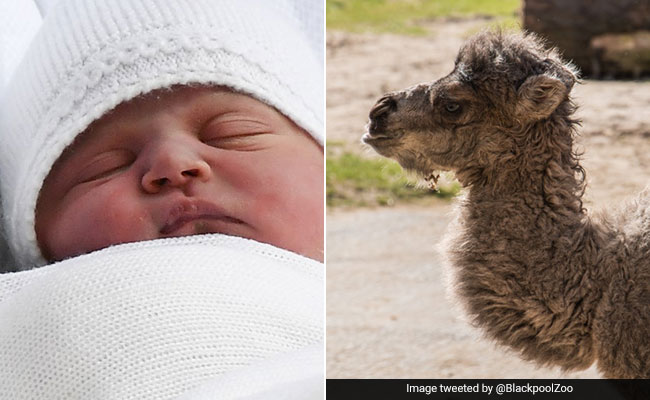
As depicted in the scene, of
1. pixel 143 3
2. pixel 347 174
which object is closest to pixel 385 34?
pixel 347 174

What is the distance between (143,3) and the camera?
136 centimetres

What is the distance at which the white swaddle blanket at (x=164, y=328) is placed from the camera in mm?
967

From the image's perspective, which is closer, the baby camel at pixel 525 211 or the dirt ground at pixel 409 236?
the baby camel at pixel 525 211

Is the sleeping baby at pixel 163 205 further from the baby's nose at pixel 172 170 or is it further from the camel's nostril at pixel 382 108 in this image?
the camel's nostril at pixel 382 108

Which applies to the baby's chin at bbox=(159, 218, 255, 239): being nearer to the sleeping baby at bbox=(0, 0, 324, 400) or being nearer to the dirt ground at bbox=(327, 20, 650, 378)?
the sleeping baby at bbox=(0, 0, 324, 400)

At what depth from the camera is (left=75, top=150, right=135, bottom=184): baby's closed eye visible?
4.11 ft

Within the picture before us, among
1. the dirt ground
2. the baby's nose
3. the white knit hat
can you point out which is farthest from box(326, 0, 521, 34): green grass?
the baby's nose

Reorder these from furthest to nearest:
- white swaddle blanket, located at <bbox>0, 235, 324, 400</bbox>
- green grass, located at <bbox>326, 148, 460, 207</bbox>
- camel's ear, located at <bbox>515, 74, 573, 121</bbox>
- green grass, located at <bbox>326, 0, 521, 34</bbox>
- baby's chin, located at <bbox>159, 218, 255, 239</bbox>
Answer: green grass, located at <bbox>326, 148, 460, 207</bbox>
green grass, located at <bbox>326, 0, 521, 34</bbox>
baby's chin, located at <bbox>159, 218, 255, 239</bbox>
camel's ear, located at <bbox>515, 74, 573, 121</bbox>
white swaddle blanket, located at <bbox>0, 235, 324, 400</bbox>

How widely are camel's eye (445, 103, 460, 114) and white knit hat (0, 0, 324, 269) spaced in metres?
0.25

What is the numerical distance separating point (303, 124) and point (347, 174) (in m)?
1.82

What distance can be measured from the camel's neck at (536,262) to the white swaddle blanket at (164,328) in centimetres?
19

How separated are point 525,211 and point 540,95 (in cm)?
14

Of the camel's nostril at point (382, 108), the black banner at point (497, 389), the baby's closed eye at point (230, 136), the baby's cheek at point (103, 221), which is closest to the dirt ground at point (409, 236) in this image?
the black banner at point (497, 389)

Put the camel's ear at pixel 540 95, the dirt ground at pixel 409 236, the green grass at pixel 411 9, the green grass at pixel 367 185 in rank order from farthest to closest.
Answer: the green grass at pixel 367 185
the green grass at pixel 411 9
the dirt ground at pixel 409 236
the camel's ear at pixel 540 95
